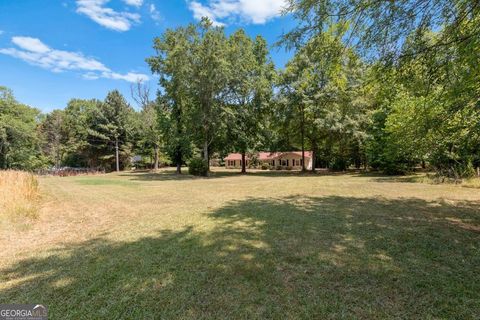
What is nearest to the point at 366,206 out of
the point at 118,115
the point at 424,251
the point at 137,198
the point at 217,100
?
the point at 424,251

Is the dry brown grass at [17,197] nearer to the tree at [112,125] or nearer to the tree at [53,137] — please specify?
the tree at [112,125]

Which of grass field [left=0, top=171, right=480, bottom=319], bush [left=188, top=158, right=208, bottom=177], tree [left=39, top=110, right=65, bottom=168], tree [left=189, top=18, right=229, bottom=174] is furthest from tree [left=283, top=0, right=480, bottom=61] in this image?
tree [left=39, top=110, right=65, bottom=168]

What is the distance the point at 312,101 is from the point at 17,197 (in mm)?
21975

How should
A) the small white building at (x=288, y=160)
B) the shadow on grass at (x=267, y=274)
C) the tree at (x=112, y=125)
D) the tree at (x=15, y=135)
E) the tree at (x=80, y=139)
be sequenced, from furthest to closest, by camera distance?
the small white building at (x=288, y=160), the tree at (x=80, y=139), the tree at (x=112, y=125), the tree at (x=15, y=135), the shadow on grass at (x=267, y=274)

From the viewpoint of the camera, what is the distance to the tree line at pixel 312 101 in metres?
4.69

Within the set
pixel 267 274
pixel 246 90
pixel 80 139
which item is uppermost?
pixel 246 90

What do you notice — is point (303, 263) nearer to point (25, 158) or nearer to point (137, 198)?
point (137, 198)

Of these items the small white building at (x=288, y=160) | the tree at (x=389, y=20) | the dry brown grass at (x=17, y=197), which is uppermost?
the tree at (x=389, y=20)

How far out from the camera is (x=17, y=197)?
752cm

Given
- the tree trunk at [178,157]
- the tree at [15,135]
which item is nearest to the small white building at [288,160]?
the tree trunk at [178,157]

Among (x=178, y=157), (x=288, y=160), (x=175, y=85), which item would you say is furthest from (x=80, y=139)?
(x=288, y=160)

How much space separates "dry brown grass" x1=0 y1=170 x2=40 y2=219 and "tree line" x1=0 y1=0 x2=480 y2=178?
765 cm

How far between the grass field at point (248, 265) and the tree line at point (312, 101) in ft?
9.83

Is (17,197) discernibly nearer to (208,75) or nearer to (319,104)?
(208,75)
